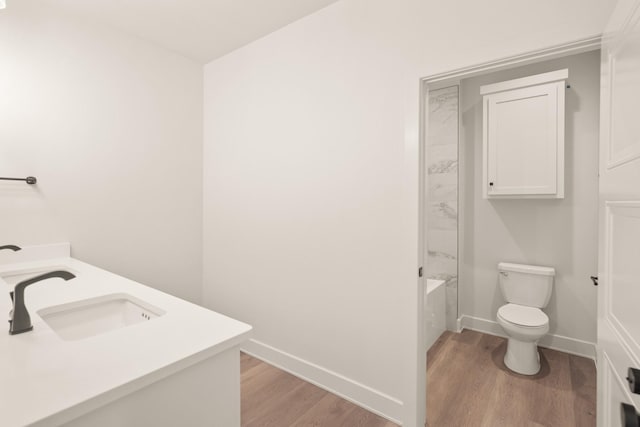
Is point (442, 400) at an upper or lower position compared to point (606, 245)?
lower

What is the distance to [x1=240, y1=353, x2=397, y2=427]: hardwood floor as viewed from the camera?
1.76 metres

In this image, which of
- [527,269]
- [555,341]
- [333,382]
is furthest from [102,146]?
[555,341]

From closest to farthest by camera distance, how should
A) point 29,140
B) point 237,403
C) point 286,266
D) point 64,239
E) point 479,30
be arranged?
point 237,403 → point 479,30 → point 29,140 → point 64,239 → point 286,266

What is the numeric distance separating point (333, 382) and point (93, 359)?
63.0 inches

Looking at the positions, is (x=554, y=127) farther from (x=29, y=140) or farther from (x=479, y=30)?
(x=29, y=140)

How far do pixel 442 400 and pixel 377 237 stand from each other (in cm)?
116

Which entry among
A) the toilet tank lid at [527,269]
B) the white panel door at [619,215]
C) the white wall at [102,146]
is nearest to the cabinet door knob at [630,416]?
the white panel door at [619,215]

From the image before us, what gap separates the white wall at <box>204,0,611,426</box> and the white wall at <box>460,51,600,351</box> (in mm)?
1623

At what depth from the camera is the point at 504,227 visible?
9.33 feet

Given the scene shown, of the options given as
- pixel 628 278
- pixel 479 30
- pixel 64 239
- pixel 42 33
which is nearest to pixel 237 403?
pixel 628 278

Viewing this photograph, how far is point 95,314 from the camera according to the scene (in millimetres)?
1265

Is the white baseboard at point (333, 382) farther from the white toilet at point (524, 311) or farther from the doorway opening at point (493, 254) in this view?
the white toilet at point (524, 311)

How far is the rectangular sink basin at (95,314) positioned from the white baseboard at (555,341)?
281 cm

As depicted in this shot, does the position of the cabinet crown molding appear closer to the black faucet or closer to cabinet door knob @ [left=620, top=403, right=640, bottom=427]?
cabinet door knob @ [left=620, top=403, right=640, bottom=427]
